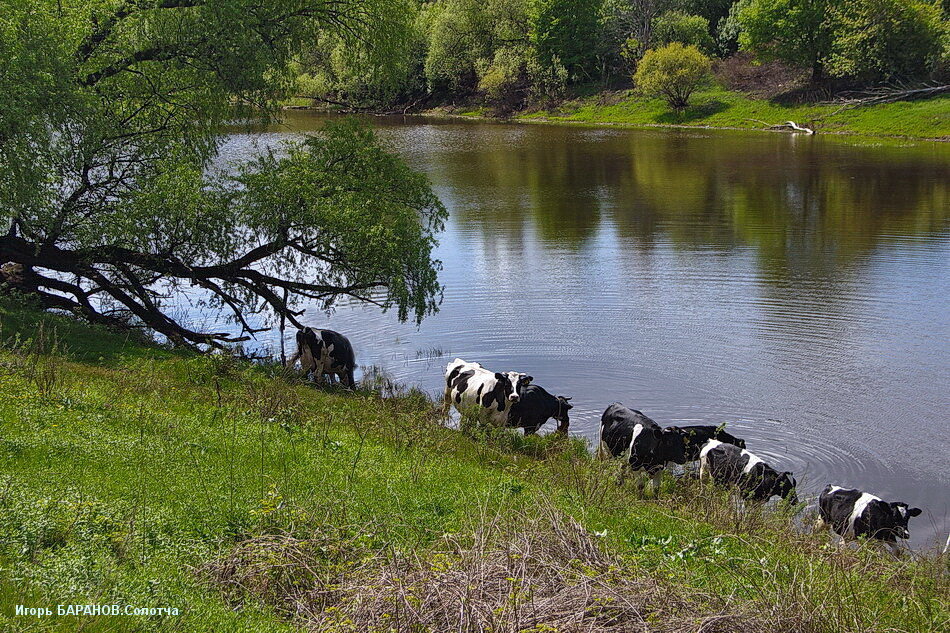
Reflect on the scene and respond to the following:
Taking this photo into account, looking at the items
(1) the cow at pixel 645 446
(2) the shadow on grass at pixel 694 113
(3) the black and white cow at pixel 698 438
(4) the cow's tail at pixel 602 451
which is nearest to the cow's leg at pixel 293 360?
(4) the cow's tail at pixel 602 451

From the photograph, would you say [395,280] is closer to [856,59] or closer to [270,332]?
[270,332]

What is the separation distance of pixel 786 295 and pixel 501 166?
32.5m

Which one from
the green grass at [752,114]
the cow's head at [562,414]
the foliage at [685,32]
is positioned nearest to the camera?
the cow's head at [562,414]

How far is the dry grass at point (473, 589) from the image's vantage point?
6398mm

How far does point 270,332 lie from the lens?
73.9 feet

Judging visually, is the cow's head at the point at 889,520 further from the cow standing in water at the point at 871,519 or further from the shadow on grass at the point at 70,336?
the shadow on grass at the point at 70,336

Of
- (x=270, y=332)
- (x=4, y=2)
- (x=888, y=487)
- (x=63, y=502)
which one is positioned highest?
(x=4, y=2)

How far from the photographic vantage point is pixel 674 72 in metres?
76.1

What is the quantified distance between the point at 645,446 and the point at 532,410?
2.72 meters

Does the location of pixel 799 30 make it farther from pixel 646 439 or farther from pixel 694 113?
pixel 646 439

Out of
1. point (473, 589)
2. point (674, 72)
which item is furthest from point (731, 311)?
point (674, 72)

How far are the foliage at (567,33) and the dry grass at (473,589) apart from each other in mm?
88952

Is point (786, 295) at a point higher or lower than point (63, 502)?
lower

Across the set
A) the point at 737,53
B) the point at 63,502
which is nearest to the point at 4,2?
the point at 63,502
